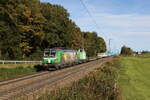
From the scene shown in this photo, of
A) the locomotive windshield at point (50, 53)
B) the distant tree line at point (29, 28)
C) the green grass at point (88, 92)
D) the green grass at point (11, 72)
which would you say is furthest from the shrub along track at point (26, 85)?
the distant tree line at point (29, 28)

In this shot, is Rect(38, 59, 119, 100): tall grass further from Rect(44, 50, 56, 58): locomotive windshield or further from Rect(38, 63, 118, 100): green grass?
Rect(44, 50, 56, 58): locomotive windshield

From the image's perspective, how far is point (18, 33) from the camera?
58.5m

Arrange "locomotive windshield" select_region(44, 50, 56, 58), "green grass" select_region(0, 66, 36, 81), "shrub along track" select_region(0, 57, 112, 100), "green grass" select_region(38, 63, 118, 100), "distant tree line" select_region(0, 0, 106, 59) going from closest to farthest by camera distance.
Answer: "green grass" select_region(38, 63, 118, 100) < "shrub along track" select_region(0, 57, 112, 100) < "green grass" select_region(0, 66, 36, 81) < "locomotive windshield" select_region(44, 50, 56, 58) < "distant tree line" select_region(0, 0, 106, 59)

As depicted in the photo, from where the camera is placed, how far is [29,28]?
63.0m

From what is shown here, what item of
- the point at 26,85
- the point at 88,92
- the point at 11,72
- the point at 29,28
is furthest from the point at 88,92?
the point at 29,28

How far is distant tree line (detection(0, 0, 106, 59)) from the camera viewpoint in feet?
181

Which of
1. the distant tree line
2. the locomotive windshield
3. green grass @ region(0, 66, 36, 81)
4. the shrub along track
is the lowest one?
the shrub along track

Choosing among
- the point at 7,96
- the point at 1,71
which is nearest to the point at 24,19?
the point at 1,71

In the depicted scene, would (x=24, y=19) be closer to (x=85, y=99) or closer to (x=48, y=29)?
(x=48, y=29)

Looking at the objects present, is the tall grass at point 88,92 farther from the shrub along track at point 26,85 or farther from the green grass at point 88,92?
the shrub along track at point 26,85

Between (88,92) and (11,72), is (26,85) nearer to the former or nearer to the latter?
(11,72)

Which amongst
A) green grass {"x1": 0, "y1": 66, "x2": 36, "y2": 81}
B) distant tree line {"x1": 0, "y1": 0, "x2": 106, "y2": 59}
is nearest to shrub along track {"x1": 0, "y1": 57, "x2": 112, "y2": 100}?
green grass {"x1": 0, "y1": 66, "x2": 36, "y2": 81}

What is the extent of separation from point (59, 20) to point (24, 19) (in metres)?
21.8

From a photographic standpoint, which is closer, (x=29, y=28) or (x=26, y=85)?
(x=26, y=85)
